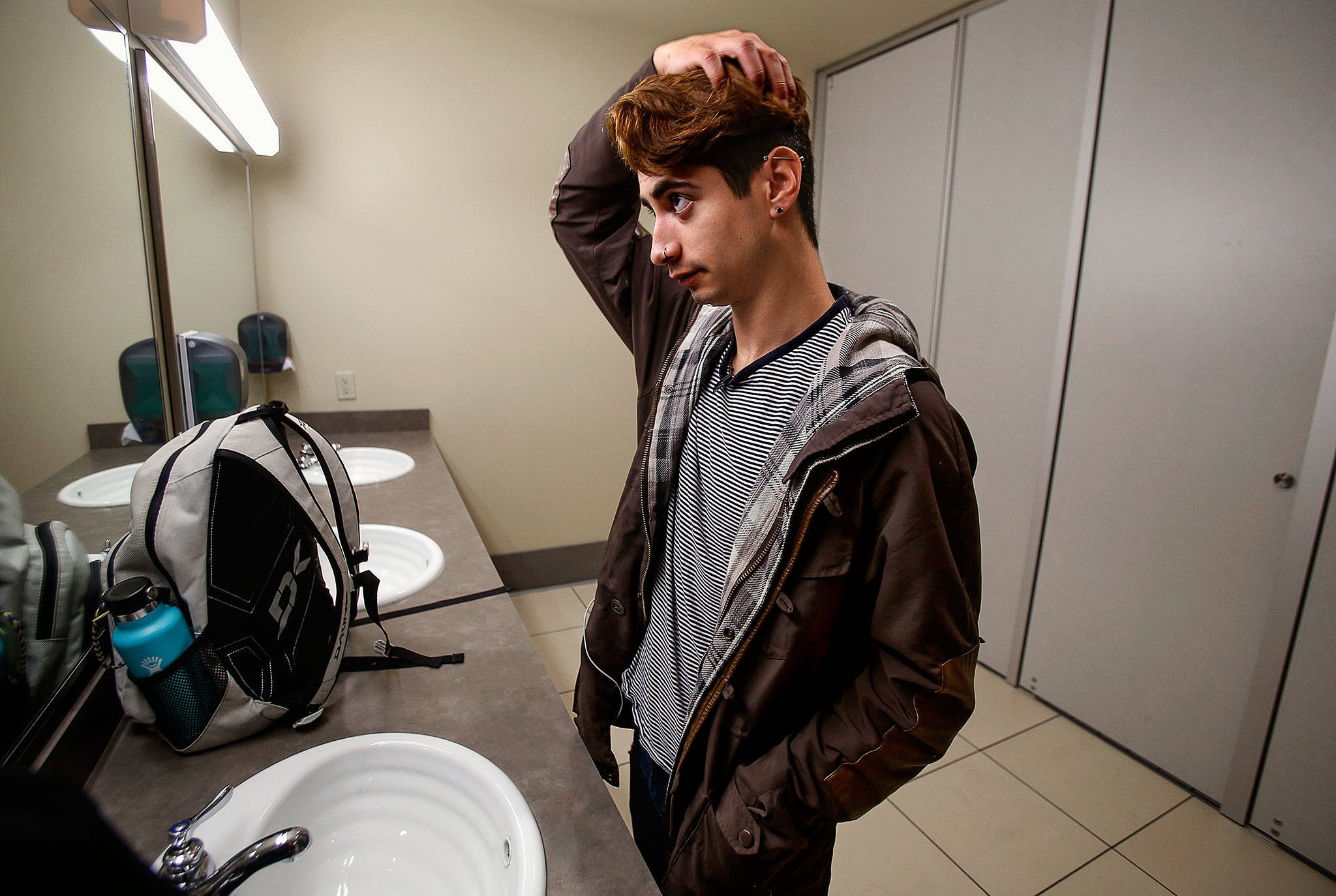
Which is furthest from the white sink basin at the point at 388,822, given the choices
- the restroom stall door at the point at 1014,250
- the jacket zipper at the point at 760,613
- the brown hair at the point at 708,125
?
the restroom stall door at the point at 1014,250

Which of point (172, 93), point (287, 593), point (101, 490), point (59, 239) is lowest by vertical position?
point (287, 593)

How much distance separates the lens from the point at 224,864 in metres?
0.56

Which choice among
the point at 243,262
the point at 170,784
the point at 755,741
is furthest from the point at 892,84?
the point at 170,784

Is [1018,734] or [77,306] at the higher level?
[77,306]

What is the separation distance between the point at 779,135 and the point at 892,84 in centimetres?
231

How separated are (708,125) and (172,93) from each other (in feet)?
4.30

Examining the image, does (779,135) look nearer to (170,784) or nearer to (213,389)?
(170,784)

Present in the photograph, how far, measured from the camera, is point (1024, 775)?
1952 mm

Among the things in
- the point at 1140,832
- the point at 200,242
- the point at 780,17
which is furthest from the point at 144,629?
the point at 780,17

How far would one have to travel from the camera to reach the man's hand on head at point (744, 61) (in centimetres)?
83

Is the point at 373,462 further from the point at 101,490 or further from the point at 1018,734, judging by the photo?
the point at 1018,734

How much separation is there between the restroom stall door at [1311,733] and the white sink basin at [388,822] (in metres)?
1.97

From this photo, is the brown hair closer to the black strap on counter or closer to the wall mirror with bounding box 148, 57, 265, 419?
the black strap on counter

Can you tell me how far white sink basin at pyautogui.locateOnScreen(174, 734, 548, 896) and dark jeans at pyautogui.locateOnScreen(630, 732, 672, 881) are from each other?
11.5 inches
